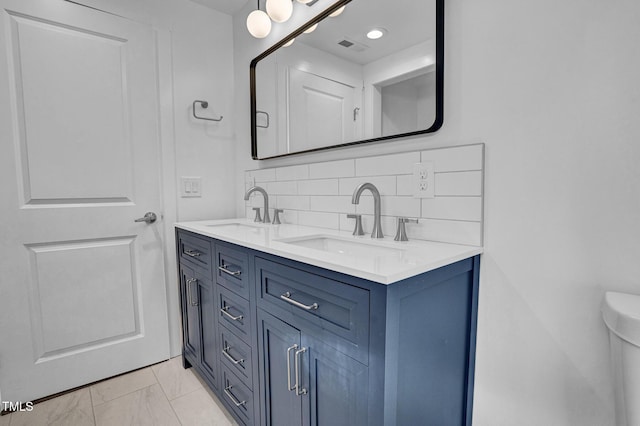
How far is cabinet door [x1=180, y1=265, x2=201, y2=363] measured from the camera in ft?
5.51

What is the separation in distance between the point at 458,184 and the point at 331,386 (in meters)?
0.74

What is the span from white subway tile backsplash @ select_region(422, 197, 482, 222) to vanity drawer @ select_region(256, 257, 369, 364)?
511 mm

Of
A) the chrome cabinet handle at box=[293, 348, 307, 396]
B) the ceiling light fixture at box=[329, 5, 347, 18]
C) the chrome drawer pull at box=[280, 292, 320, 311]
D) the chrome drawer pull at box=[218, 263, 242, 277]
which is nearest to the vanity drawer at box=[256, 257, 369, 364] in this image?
the chrome drawer pull at box=[280, 292, 320, 311]

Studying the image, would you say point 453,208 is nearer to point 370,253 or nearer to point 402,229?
point 402,229

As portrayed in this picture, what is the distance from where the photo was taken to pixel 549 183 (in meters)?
0.86

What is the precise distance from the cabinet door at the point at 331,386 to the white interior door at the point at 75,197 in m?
1.42

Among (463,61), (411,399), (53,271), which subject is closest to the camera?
(411,399)

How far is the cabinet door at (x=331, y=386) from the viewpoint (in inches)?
30.1

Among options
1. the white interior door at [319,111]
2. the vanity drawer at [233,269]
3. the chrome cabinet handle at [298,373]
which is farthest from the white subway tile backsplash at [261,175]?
the chrome cabinet handle at [298,373]

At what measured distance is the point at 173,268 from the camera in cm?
200

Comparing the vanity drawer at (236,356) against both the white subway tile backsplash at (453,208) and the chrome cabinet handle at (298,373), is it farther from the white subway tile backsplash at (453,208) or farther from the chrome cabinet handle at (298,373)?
the white subway tile backsplash at (453,208)

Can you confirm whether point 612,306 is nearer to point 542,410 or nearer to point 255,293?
point 542,410

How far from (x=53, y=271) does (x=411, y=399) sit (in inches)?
72.5

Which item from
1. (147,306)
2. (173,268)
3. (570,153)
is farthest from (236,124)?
(570,153)
